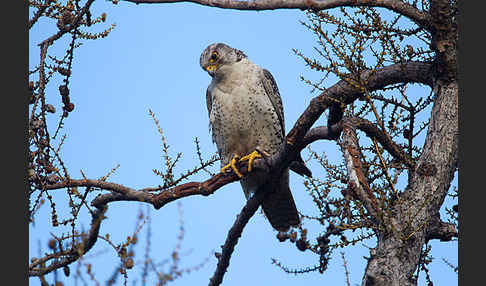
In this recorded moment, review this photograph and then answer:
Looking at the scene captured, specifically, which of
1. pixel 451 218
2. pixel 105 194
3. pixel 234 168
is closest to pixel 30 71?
pixel 105 194

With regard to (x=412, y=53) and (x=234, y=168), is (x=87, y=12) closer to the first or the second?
(x=234, y=168)

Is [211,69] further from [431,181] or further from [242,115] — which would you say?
[431,181]

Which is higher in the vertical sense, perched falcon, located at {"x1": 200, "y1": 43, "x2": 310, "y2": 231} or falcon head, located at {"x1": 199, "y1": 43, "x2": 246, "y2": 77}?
falcon head, located at {"x1": 199, "y1": 43, "x2": 246, "y2": 77}

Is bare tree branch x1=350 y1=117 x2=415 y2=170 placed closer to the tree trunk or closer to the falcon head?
the tree trunk

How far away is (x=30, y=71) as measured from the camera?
3.85 meters

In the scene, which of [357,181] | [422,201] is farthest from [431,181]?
[357,181]

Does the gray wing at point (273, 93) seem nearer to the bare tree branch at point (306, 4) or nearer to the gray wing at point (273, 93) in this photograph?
the gray wing at point (273, 93)

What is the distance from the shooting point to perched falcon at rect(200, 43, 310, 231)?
514 cm

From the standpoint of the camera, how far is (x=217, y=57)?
5.53 meters

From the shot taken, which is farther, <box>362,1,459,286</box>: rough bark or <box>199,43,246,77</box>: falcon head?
<box>199,43,246,77</box>: falcon head

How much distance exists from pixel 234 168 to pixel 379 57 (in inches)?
70.2

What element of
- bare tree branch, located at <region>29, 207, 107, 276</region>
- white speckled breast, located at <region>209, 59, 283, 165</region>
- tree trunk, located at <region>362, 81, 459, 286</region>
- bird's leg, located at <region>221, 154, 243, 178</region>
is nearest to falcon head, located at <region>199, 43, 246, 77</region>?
white speckled breast, located at <region>209, 59, 283, 165</region>

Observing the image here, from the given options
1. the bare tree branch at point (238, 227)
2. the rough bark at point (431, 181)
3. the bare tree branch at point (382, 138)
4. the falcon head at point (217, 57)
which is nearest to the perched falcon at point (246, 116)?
the falcon head at point (217, 57)

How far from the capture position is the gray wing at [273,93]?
5.36 metres
